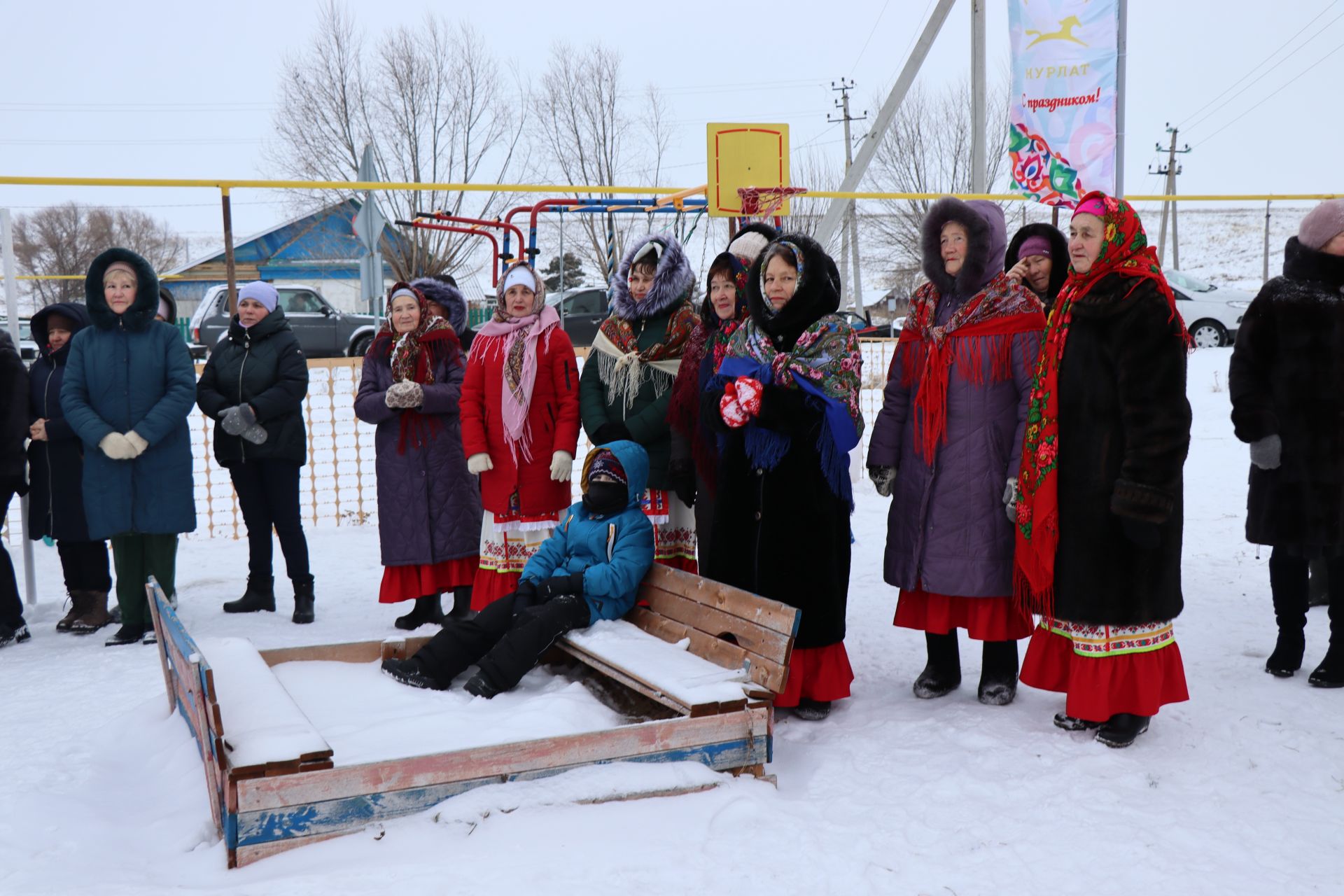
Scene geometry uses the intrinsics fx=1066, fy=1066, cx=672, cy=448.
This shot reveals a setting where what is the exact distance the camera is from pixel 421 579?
5.16 meters

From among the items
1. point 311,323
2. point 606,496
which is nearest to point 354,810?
point 606,496

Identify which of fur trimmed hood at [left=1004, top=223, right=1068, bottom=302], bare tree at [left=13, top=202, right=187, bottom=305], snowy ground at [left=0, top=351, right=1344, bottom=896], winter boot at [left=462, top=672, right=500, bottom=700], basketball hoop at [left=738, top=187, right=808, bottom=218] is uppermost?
bare tree at [left=13, top=202, right=187, bottom=305]

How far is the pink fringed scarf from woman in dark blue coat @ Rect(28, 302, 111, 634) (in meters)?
2.05

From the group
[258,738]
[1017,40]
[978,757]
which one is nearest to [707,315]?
[978,757]

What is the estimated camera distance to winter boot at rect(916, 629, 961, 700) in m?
4.05

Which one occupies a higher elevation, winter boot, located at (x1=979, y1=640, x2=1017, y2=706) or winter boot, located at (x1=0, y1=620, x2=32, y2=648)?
winter boot, located at (x1=979, y1=640, x2=1017, y2=706)

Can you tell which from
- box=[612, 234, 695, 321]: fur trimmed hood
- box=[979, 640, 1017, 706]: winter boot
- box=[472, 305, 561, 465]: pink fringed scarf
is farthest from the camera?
box=[472, 305, 561, 465]: pink fringed scarf

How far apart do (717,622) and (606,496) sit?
0.69 metres

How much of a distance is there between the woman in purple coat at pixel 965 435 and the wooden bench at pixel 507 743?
76 cm

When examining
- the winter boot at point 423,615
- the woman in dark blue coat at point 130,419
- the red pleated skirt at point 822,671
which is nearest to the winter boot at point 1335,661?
the red pleated skirt at point 822,671

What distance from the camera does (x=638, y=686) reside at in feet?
11.0

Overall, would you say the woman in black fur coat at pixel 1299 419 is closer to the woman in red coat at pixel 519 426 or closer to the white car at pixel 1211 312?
the woman in red coat at pixel 519 426

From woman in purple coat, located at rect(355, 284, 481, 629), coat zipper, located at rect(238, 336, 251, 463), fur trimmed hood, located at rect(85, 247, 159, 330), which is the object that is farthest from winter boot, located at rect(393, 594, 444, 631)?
fur trimmed hood, located at rect(85, 247, 159, 330)

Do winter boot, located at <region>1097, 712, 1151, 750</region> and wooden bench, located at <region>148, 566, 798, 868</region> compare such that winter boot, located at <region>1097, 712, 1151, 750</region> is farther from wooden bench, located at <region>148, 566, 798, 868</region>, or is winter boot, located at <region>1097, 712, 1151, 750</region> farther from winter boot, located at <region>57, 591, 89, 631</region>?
winter boot, located at <region>57, 591, 89, 631</region>
